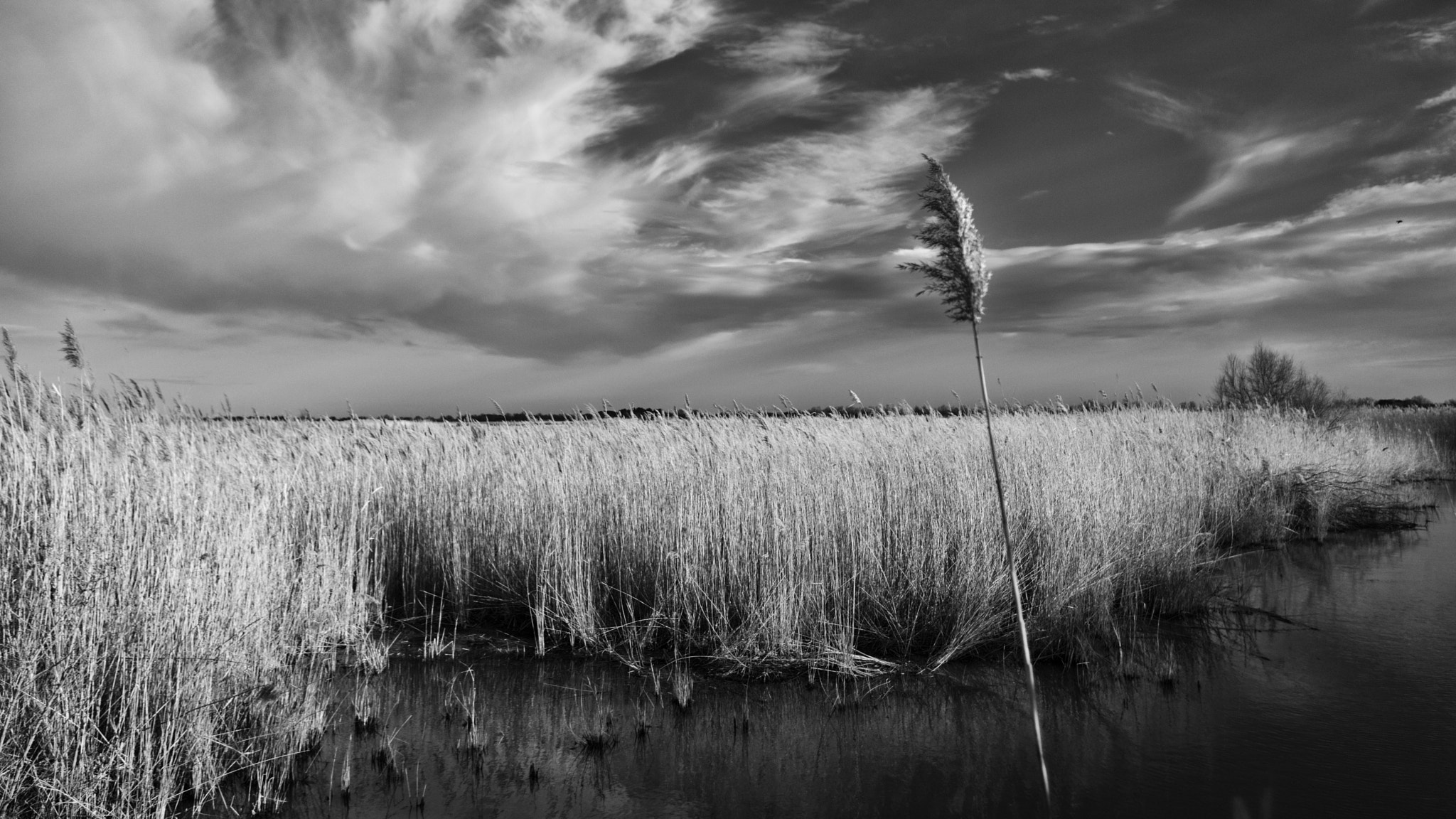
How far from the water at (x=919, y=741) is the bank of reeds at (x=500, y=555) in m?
0.40

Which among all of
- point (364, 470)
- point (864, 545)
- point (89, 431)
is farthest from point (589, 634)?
point (364, 470)

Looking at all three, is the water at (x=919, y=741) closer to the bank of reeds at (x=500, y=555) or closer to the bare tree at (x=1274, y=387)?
the bank of reeds at (x=500, y=555)

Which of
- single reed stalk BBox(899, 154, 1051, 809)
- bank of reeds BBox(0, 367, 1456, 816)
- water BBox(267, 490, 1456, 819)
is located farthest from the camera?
water BBox(267, 490, 1456, 819)

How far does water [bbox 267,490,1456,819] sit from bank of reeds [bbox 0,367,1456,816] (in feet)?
1.30

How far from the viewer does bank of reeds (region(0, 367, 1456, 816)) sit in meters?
3.33

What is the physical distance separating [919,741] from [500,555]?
4.07 m

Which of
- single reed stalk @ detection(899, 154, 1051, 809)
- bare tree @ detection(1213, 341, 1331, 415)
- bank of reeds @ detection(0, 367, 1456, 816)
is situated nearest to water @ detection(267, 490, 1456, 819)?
bank of reeds @ detection(0, 367, 1456, 816)

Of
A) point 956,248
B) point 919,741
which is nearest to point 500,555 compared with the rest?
point 919,741

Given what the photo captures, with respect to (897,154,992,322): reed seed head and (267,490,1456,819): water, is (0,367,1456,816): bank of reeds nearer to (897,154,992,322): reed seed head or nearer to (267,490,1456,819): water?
(267,490,1456,819): water

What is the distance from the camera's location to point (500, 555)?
679cm

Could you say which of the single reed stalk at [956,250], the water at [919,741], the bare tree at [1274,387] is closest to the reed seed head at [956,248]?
the single reed stalk at [956,250]

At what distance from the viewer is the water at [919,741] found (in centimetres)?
358

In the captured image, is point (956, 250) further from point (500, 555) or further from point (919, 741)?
point (500, 555)

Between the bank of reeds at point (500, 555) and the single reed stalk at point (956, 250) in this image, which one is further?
the bank of reeds at point (500, 555)
